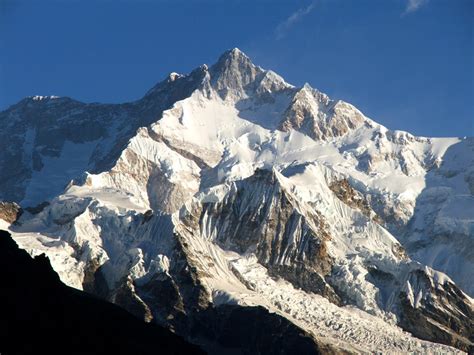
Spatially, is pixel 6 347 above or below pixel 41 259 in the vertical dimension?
below

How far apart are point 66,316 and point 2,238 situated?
19770 mm

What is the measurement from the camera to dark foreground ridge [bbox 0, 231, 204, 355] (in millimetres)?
138875

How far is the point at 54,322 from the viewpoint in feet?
481

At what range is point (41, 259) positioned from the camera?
166 m

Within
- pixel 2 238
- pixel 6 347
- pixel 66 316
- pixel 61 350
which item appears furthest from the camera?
pixel 2 238

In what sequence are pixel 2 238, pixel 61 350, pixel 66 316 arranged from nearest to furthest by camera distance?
pixel 61 350
pixel 66 316
pixel 2 238

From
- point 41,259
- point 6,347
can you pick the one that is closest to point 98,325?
point 41,259

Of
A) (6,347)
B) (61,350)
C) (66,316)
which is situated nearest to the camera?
(6,347)

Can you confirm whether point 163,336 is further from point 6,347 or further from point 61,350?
point 6,347

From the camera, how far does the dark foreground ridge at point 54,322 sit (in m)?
139

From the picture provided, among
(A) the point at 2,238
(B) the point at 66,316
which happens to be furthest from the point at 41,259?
(B) the point at 66,316

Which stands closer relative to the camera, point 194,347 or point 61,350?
point 61,350

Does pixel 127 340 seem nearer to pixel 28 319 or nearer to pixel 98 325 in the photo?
pixel 98 325

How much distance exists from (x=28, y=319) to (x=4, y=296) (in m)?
4.87
